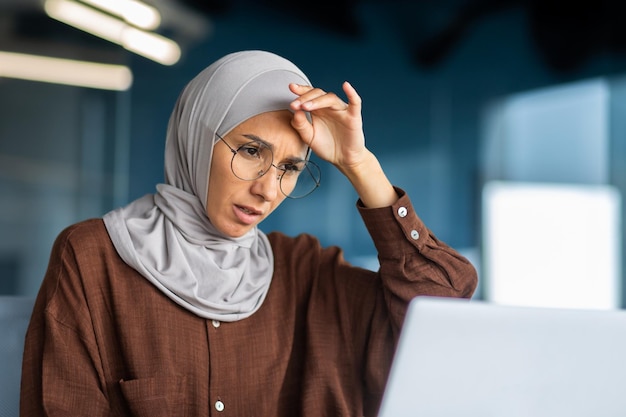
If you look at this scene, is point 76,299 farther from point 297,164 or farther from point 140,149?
point 140,149

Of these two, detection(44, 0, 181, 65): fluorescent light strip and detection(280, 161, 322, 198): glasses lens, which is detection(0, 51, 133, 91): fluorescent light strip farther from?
detection(280, 161, 322, 198): glasses lens

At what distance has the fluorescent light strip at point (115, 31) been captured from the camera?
3701 mm

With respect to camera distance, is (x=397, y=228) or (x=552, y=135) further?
(x=552, y=135)

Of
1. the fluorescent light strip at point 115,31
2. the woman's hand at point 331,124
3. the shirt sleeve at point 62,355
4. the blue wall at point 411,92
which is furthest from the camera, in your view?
the blue wall at point 411,92

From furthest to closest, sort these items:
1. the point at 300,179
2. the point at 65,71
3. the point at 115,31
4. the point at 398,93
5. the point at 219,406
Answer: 1. the point at 398,93
2. the point at 115,31
3. the point at 65,71
4. the point at 300,179
5. the point at 219,406

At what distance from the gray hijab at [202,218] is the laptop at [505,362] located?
75 cm

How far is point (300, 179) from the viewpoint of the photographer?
1.63 metres

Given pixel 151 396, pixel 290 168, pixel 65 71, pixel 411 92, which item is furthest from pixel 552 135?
pixel 151 396

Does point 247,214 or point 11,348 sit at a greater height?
point 247,214

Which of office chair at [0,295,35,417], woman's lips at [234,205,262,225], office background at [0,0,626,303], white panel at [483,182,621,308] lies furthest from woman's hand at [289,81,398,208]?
white panel at [483,182,621,308]

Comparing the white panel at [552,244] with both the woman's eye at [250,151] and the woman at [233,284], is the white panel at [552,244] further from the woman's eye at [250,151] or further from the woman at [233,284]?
the woman's eye at [250,151]

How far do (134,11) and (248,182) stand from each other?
268cm

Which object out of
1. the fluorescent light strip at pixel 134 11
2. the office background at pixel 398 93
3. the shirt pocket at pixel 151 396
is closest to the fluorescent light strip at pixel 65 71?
the office background at pixel 398 93

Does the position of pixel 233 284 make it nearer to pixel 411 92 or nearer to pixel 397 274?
pixel 397 274
